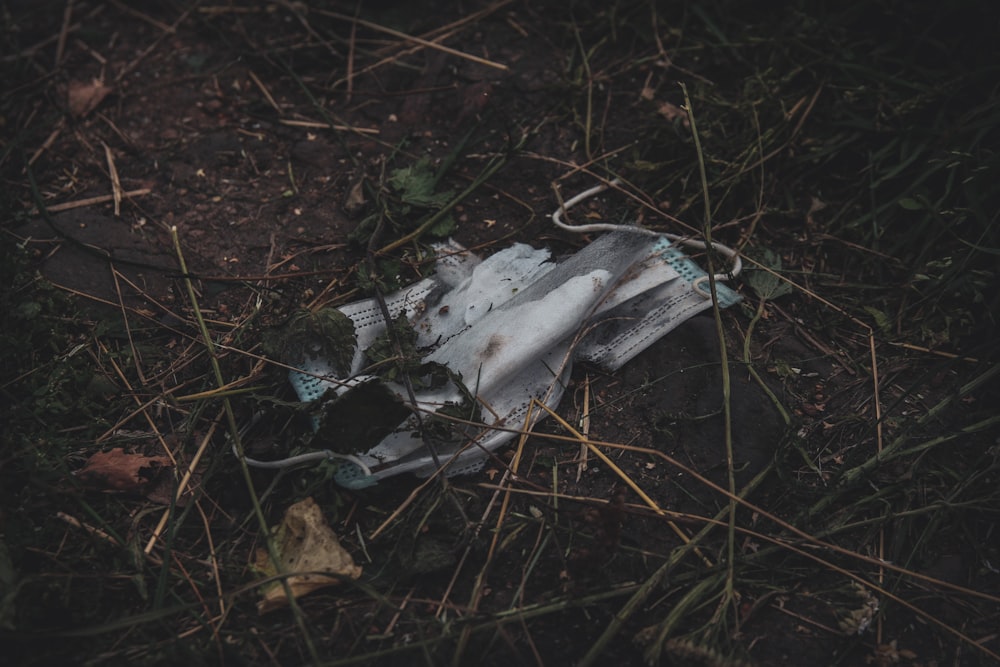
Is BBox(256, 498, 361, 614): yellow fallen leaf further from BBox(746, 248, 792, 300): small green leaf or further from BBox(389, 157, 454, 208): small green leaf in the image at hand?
BBox(746, 248, 792, 300): small green leaf

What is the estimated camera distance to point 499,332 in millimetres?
1795

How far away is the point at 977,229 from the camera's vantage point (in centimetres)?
195

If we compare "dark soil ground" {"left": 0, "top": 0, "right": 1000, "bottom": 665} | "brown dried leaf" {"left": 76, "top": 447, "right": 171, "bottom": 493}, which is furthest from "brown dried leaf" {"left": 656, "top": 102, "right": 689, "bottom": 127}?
"brown dried leaf" {"left": 76, "top": 447, "right": 171, "bottom": 493}

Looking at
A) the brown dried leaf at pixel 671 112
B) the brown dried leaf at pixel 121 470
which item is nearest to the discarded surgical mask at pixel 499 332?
the brown dried leaf at pixel 121 470

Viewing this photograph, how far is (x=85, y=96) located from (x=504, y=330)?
1.83m

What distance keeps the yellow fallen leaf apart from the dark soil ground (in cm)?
4

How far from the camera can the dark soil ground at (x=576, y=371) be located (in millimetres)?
1494

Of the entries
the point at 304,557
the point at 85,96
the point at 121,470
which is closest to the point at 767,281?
the point at 304,557

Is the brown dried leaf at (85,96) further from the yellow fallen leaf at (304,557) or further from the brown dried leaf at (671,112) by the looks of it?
the brown dried leaf at (671,112)

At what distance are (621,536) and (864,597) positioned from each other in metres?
0.50

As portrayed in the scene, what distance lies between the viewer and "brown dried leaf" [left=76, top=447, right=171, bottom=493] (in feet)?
5.43

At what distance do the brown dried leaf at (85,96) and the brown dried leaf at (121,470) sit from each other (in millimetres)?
1422

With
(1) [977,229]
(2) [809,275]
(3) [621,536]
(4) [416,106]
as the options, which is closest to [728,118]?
(2) [809,275]

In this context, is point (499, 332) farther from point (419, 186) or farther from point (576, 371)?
point (419, 186)
